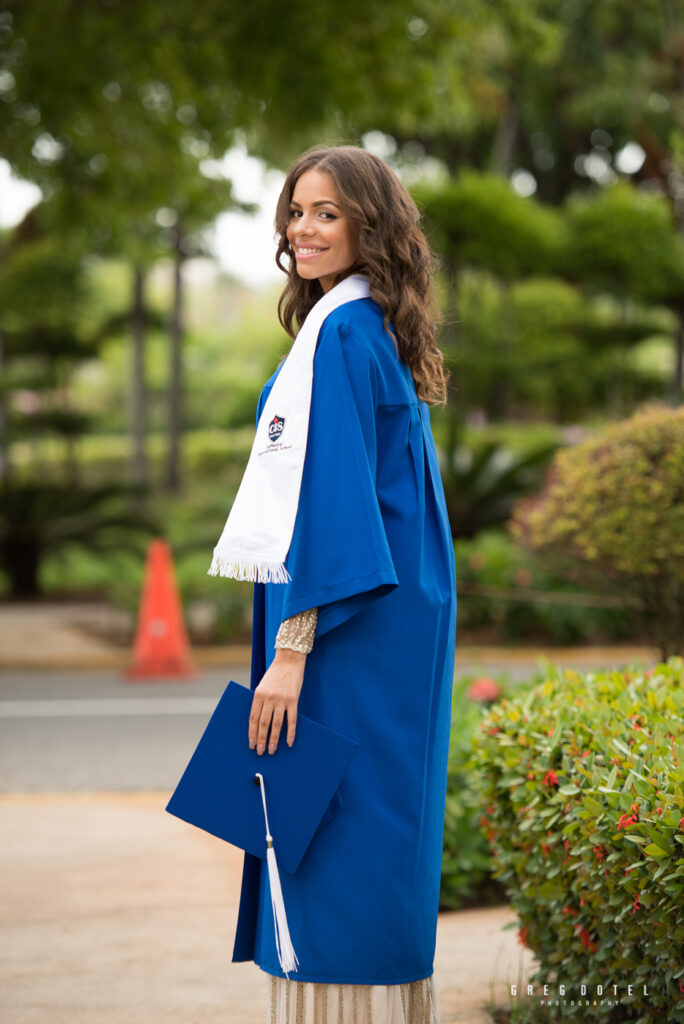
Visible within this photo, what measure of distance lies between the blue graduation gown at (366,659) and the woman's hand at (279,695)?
71mm

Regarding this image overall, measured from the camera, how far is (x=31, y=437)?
1884 cm

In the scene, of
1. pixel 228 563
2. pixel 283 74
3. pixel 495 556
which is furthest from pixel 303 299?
pixel 283 74

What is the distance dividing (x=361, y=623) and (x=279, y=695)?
210mm

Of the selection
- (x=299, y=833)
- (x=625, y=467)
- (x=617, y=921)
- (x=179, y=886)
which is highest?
(x=625, y=467)

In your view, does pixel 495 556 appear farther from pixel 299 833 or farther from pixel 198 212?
pixel 299 833

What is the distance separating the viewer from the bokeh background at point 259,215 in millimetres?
11086

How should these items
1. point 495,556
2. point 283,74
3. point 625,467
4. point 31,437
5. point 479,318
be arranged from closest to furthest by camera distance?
point 625,467 → point 495,556 → point 283,74 → point 31,437 → point 479,318

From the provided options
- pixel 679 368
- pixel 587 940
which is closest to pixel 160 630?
pixel 587 940

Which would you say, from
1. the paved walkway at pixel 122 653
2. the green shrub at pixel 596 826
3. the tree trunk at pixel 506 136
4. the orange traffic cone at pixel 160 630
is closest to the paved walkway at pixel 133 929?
the green shrub at pixel 596 826

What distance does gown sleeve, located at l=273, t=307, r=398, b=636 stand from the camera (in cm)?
211

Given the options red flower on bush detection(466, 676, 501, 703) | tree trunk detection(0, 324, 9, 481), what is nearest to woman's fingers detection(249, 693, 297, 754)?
red flower on bush detection(466, 676, 501, 703)

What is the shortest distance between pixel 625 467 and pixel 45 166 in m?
9.94

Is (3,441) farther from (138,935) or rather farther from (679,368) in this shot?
(138,935)

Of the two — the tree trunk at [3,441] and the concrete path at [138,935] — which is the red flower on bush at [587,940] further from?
the tree trunk at [3,441]
